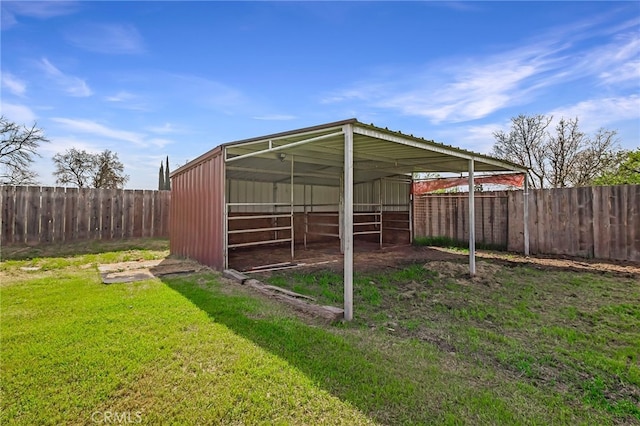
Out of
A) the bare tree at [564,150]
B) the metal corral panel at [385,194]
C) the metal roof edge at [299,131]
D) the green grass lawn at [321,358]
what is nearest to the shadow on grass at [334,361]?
the green grass lawn at [321,358]

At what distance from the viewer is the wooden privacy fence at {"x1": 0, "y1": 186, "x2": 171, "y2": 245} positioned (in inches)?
303

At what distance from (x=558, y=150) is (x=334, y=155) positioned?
1120 cm

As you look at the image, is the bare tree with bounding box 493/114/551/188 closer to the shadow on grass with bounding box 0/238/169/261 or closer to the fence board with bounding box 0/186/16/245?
the shadow on grass with bounding box 0/238/169/261

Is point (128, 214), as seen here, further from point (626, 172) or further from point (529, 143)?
point (626, 172)

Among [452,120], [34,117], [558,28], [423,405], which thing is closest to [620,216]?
[558,28]

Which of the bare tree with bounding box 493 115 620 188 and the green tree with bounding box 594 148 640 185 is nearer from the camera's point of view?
the green tree with bounding box 594 148 640 185

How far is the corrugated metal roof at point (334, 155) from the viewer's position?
394 centimetres

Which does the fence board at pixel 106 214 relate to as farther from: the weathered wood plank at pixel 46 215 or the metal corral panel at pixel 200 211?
the metal corral panel at pixel 200 211

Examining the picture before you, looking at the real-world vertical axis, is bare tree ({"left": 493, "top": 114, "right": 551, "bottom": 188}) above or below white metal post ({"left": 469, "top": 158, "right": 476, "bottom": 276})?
above

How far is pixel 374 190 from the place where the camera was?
34.8 ft

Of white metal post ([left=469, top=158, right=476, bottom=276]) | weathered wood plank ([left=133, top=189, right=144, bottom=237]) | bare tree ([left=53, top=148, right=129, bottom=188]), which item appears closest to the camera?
white metal post ([left=469, top=158, right=476, bottom=276])

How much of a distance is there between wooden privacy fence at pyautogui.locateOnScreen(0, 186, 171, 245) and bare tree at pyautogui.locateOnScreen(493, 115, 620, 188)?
1404 cm

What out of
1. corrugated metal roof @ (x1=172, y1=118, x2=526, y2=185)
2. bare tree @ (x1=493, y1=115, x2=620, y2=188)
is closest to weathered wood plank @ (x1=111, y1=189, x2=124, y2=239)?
corrugated metal roof @ (x1=172, y1=118, x2=526, y2=185)

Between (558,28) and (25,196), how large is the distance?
12936 mm
